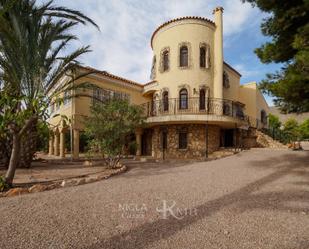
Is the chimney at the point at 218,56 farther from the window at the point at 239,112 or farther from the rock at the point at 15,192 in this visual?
the rock at the point at 15,192

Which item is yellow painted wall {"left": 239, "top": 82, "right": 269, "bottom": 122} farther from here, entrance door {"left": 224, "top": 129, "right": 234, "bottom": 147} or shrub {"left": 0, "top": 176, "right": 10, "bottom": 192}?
shrub {"left": 0, "top": 176, "right": 10, "bottom": 192}

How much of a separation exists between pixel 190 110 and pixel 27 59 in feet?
38.0

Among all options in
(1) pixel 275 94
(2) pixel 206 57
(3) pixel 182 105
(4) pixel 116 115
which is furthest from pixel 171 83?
(1) pixel 275 94

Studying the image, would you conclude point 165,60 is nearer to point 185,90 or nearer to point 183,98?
point 185,90

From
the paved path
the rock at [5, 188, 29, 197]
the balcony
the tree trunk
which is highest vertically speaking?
the balcony

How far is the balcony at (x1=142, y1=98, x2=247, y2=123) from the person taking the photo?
1552 centimetres

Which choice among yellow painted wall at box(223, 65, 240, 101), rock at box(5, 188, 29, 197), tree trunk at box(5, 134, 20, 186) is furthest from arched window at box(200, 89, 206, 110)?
rock at box(5, 188, 29, 197)

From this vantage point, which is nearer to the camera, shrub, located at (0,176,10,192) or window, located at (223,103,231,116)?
shrub, located at (0,176,10,192)

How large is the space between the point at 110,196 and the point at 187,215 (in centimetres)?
212

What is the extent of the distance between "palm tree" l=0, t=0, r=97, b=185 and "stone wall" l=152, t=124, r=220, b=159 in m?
9.69

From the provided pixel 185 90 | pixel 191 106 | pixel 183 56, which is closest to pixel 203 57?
pixel 183 56

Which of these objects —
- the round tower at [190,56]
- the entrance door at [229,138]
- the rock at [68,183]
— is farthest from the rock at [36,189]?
the entrance door at [229,138]

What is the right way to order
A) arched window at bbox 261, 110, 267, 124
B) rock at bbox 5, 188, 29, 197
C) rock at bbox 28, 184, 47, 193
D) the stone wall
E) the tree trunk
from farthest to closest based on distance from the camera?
arched window at bbox 261, 110, 267, 124, the stone wall, the tree trunk, rock at bbox 28, 184, 47, 193, rock at bbox 5, 188, 29, 197

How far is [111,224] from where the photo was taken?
3918mm
